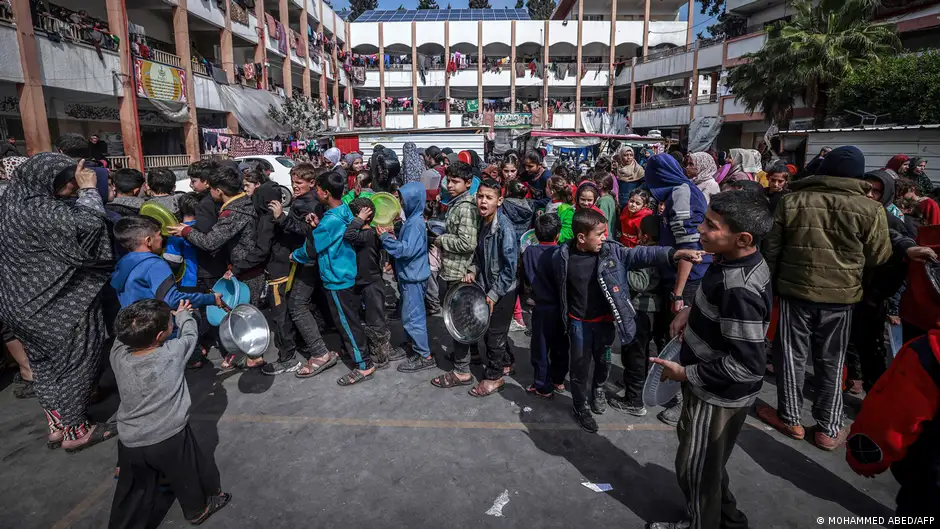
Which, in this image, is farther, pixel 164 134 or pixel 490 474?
pixel 164 134

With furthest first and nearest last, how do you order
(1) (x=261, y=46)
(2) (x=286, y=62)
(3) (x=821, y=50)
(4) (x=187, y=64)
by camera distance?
(2) (x=286, y=62)
(1) (x=261, y=46)
(4) (x=187, y=64)
(3) (x=821, y=50)

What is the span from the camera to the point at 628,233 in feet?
16.1

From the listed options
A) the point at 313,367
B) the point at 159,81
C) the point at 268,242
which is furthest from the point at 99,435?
the point at 159,81

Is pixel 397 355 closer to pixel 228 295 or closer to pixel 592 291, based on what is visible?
pixel 228 295

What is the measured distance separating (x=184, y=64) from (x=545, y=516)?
68.4 ft

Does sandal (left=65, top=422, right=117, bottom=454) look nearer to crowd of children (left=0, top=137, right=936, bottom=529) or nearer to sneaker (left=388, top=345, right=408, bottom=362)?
crowd of children (left=0, top=137, right=936, bottom=529)

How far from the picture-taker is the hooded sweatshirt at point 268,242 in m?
4.57

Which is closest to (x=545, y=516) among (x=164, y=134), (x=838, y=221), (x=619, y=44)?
A: (x=838, y=221)

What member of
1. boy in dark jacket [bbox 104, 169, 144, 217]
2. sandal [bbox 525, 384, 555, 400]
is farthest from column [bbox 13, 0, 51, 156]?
sandal [bbox 525, 384, 555, 400]

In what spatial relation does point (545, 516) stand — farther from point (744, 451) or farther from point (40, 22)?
point (40, 22)

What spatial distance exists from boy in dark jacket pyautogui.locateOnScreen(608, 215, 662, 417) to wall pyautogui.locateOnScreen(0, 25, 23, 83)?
1455cm

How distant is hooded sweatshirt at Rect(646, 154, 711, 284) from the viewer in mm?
3811

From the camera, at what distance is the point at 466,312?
4297mm

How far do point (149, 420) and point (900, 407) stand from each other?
11.2 feet
